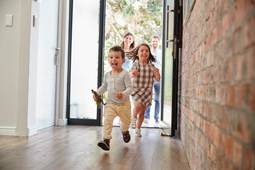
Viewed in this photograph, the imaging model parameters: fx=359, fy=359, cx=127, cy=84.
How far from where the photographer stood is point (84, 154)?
2.47 m

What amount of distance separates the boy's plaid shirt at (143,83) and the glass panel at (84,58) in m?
0.70

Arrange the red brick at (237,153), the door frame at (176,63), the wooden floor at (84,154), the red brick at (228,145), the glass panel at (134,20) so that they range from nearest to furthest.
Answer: the red brick at (237,153) < the red brick at (228,145) < the wooden floor at (84,154) < the door frame at (176,63) < the glass panel at (134,20)

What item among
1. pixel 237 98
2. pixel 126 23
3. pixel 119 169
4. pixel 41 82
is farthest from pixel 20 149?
pixel 126 23

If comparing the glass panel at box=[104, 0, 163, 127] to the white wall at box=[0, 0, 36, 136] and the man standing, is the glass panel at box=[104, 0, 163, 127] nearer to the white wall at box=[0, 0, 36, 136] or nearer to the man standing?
the man standing

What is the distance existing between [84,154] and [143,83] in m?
1.97

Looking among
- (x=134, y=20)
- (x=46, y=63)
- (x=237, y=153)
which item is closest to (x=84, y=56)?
(x=46, y=63)

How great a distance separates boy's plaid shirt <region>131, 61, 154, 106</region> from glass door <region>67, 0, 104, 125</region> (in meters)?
0.64

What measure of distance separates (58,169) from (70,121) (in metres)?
2.80

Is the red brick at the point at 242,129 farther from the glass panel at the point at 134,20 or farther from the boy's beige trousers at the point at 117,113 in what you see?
the glass panel at the point at 134,20

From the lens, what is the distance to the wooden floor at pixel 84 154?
6.84 ft

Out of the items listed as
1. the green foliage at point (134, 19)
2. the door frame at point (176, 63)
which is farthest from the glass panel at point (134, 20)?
the door frame at point (176, 63)

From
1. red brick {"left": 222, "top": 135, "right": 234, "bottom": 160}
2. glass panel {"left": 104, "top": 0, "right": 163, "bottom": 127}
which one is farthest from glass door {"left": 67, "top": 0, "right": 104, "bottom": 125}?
red brick {"left": 222, "top": 135, "right": 234, "bottom": 160}

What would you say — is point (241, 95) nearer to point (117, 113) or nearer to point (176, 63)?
point (117, 113)

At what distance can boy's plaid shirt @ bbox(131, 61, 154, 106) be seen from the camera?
4.24 meters
